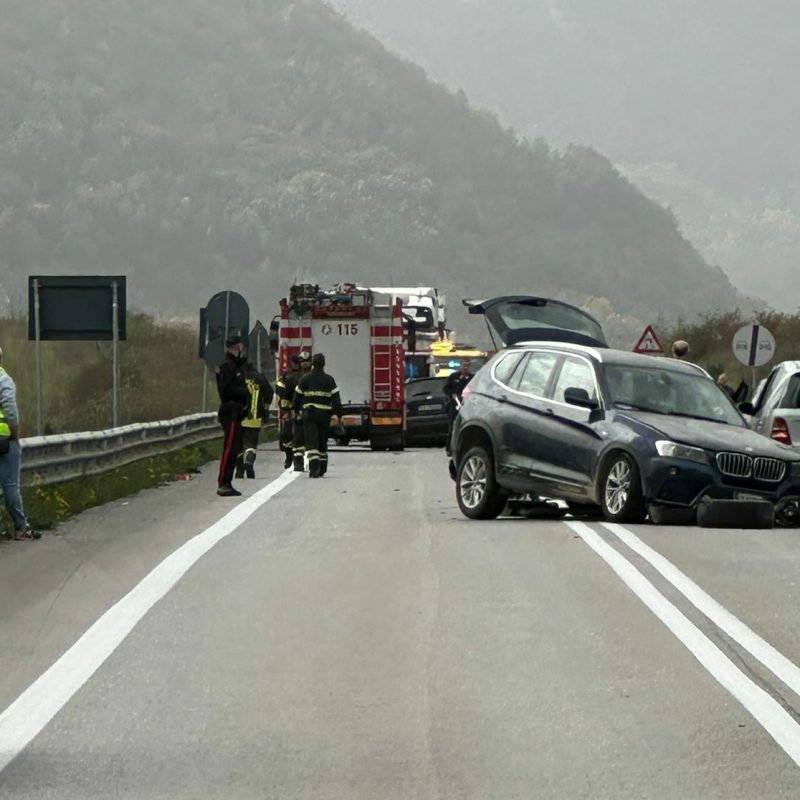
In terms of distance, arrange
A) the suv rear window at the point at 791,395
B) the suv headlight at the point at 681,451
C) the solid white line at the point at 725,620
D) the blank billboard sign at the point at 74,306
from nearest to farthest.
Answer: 1. the solid white line at the point at 725,620
2. the suv headlight at the point at 681,451
3. the suv rear window at the point at 791,395
4. the blank billboard sign at the point at 74,306

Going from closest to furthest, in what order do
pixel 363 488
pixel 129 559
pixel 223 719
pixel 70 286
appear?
pixel 223 719 → pixel 129 559 → pixel 363 488 → pixel 70 286

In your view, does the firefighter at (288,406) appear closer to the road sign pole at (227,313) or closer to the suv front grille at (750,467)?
the road sign pole at (227,313)

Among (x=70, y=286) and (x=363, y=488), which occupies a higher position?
(x=70, y=286)

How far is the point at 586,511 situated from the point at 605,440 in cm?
208

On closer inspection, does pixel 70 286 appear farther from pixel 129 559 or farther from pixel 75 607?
pixel 75 607

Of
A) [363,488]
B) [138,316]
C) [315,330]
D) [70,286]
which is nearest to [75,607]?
[363,488]

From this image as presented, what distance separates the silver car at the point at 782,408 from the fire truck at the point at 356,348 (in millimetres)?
20011

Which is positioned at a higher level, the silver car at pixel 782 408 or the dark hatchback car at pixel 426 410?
the silver car at pixel 782 408

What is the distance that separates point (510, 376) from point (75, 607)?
344 inches

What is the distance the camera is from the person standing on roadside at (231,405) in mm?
24875

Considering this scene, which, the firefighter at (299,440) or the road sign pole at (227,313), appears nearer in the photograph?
the firefighter at (299,440)

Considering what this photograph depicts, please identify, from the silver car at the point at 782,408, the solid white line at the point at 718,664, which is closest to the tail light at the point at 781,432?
the silver car at the point at 782,408

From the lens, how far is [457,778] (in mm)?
7719

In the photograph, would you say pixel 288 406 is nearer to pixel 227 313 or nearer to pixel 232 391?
pixel 227 313
